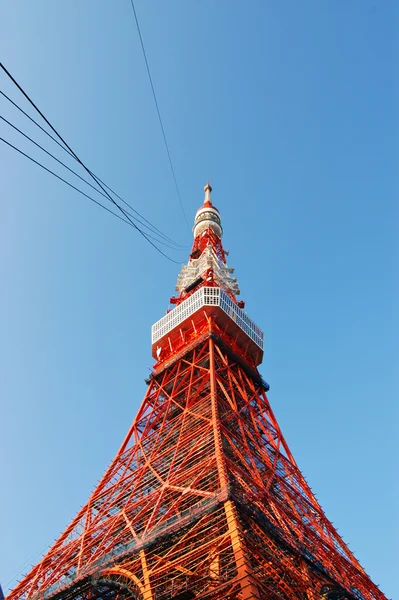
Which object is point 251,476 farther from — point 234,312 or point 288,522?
point 234,312

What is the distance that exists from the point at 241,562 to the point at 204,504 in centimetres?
329

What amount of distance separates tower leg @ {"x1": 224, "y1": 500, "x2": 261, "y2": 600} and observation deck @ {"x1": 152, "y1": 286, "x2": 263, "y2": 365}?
1668cm

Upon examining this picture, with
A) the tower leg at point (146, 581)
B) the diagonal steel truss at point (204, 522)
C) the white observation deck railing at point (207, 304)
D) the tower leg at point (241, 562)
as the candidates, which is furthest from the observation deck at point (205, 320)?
the tower leg at point (241, 562)

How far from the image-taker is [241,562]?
43.7 ft

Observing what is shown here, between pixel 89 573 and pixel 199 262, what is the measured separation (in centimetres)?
2292

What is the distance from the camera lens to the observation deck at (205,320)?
31.5 metres

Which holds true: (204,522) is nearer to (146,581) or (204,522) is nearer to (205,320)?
(146,581)

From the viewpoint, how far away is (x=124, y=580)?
54.7 feet

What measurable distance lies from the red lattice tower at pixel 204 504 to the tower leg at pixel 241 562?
0.11 ft

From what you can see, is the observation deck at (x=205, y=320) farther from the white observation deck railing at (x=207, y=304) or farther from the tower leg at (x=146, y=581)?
the tower leg at (x=146, y=581)

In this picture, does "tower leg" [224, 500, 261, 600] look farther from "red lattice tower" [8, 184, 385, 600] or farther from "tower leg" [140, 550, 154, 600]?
"tower leg" [140, 550, 154, 600]

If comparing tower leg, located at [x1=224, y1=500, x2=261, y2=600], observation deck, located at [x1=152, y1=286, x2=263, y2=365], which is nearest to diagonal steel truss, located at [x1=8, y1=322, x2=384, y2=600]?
tower leg, located at [x1=224, y1=500, x2=261, y2=600]

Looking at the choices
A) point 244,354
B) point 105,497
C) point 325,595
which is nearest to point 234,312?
point 244,354

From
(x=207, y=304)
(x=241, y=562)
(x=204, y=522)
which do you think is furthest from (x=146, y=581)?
(x=207, y=304)
